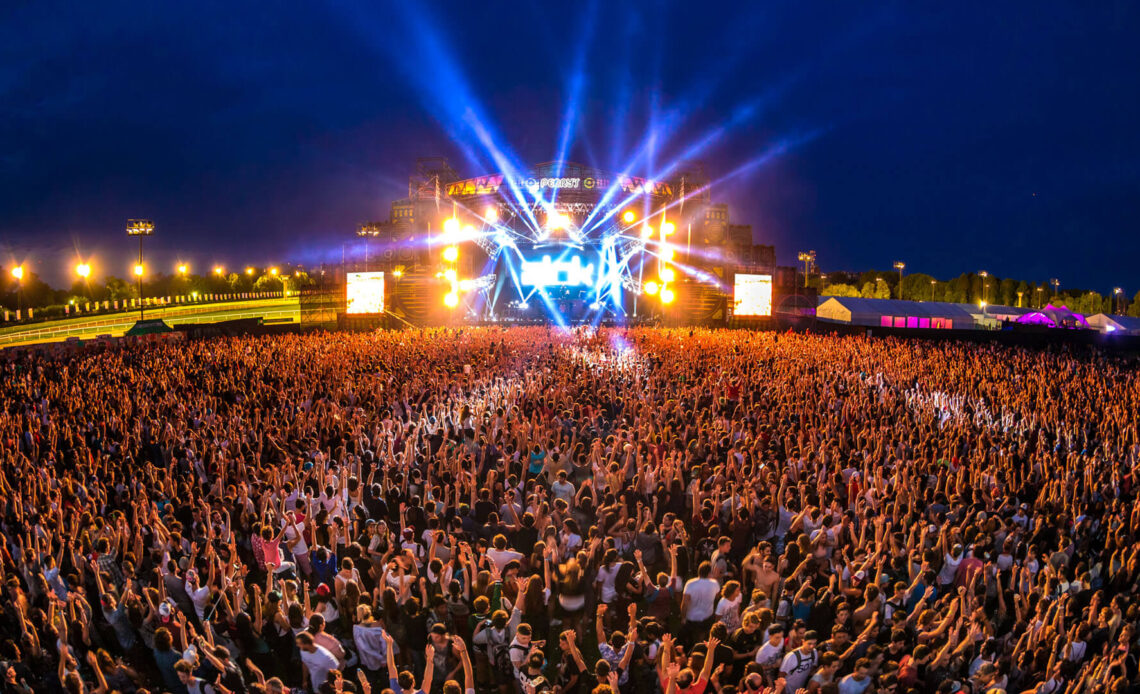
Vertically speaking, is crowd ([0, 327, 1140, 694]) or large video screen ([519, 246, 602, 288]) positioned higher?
large video screen ([519, 246, 602, 288])

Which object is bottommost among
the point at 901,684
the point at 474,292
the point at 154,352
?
the point at 901,684

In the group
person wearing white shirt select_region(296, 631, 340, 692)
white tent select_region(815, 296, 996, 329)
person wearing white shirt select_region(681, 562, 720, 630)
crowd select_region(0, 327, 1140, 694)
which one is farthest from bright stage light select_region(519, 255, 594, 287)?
person wearing white shirt select_region(296, 631, 340, 692)

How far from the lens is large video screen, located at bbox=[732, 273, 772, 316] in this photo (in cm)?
3359

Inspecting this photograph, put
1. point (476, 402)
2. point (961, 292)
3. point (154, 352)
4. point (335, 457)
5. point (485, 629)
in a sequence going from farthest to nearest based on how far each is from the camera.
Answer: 1. point (961, 292)
2. point (154, 352)
3. point (476, 402)
4. point (335, 457)
5. point (485, 629)

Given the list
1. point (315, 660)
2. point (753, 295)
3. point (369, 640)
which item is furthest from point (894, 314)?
point (315, 660)

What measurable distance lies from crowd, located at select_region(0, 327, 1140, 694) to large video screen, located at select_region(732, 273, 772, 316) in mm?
21496

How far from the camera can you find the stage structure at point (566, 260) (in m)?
33.8

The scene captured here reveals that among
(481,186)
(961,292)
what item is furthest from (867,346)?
(961,292)

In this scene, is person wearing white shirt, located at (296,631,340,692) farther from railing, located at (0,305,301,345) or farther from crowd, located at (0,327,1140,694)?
railing, located at (0,305,301,345)

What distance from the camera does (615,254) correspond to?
38.0 metres

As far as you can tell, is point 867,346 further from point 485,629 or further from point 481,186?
point 481,186

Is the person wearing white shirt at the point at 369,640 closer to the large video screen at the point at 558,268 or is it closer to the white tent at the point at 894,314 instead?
the large video screen at the point at 558,268

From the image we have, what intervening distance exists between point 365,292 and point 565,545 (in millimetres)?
27740

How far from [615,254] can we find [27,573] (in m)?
34.1
